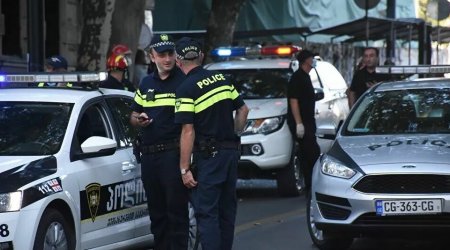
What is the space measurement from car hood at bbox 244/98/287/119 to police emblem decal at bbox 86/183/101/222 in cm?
566

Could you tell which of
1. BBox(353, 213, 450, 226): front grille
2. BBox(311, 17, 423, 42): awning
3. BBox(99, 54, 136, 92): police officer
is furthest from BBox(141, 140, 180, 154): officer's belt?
BBox(311, 17, 423, 42): awning

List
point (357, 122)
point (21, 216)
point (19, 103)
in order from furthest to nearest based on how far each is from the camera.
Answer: point (357, 122)
point (19, 103)
point (21, 216)

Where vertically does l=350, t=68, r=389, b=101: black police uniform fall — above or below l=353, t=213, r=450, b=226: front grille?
above

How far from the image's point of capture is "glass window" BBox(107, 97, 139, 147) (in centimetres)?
776

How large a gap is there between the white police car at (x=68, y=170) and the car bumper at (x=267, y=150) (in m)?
4.35

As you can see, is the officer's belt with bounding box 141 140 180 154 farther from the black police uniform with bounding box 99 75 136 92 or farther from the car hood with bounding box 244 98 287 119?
the car hood with bounding box 244 98 287 119

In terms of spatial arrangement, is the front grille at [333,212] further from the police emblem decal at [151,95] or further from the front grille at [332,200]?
the police emblem decal at [151,95]

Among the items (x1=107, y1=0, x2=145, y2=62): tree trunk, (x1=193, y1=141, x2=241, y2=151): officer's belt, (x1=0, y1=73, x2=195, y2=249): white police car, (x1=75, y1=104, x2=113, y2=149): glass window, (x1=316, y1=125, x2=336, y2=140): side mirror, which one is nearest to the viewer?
(x1=0, y1=73, x2=195, y2=249): white police car

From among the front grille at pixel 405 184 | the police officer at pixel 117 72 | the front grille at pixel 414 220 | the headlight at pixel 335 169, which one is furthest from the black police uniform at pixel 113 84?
the front grille at pixel 414 220

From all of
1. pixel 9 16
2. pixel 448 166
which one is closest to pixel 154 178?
pixel 448 166

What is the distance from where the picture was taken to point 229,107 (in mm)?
7078

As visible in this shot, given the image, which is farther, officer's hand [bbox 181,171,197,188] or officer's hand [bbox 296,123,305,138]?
officer's hand [bbox 296,123,305,138]

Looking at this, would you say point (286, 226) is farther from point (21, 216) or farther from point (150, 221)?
point (21, 216)

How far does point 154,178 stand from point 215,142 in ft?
2.01
